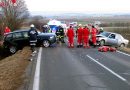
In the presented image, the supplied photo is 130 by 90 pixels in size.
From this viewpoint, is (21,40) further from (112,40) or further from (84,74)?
(84,74)

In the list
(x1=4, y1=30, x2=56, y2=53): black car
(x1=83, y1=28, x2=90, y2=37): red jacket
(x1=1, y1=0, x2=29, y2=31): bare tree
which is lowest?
(x1=1, y1=0, x2=29, y2=31): bare tree

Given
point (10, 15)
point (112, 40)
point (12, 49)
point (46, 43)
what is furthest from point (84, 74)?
point (10, 15)

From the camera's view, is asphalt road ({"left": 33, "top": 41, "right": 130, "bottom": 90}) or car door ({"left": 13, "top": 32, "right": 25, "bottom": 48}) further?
car door ({"left": 13, "top": 32, "right": 25, "bottom": 48})

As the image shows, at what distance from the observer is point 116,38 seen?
1463 inches

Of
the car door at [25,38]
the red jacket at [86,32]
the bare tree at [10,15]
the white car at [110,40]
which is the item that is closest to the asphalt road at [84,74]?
the red jacket at [86,32]

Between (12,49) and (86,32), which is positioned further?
(12,49)

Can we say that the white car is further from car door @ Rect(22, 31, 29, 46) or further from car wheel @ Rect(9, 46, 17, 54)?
car wheel @ Rect(9, 46, 17, 54)

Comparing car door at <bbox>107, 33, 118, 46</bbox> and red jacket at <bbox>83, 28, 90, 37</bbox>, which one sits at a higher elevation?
red jacket at <bbox>83, 28, 90, 37</bbox>

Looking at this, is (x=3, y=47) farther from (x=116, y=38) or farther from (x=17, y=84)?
(x=17, y=84)

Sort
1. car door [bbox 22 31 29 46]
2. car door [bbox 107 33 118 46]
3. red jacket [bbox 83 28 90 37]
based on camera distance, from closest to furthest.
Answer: red jacket [bbox 83 28 90 37] < car door [bbox 22 31 29 46] < car door [bbox 107 33 118 46]

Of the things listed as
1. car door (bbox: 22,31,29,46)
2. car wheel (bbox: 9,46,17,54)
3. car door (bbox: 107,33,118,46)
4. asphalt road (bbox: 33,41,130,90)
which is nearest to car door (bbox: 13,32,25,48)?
car door (bbox: 22,31,29,46)

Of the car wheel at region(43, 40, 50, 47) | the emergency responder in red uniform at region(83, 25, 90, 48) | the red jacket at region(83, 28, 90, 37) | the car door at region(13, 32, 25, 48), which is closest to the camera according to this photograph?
the emergency responder in red uniform at region(83, 25, 90, 48)

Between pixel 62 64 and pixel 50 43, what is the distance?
12.7 m

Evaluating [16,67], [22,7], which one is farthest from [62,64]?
[22,7]
